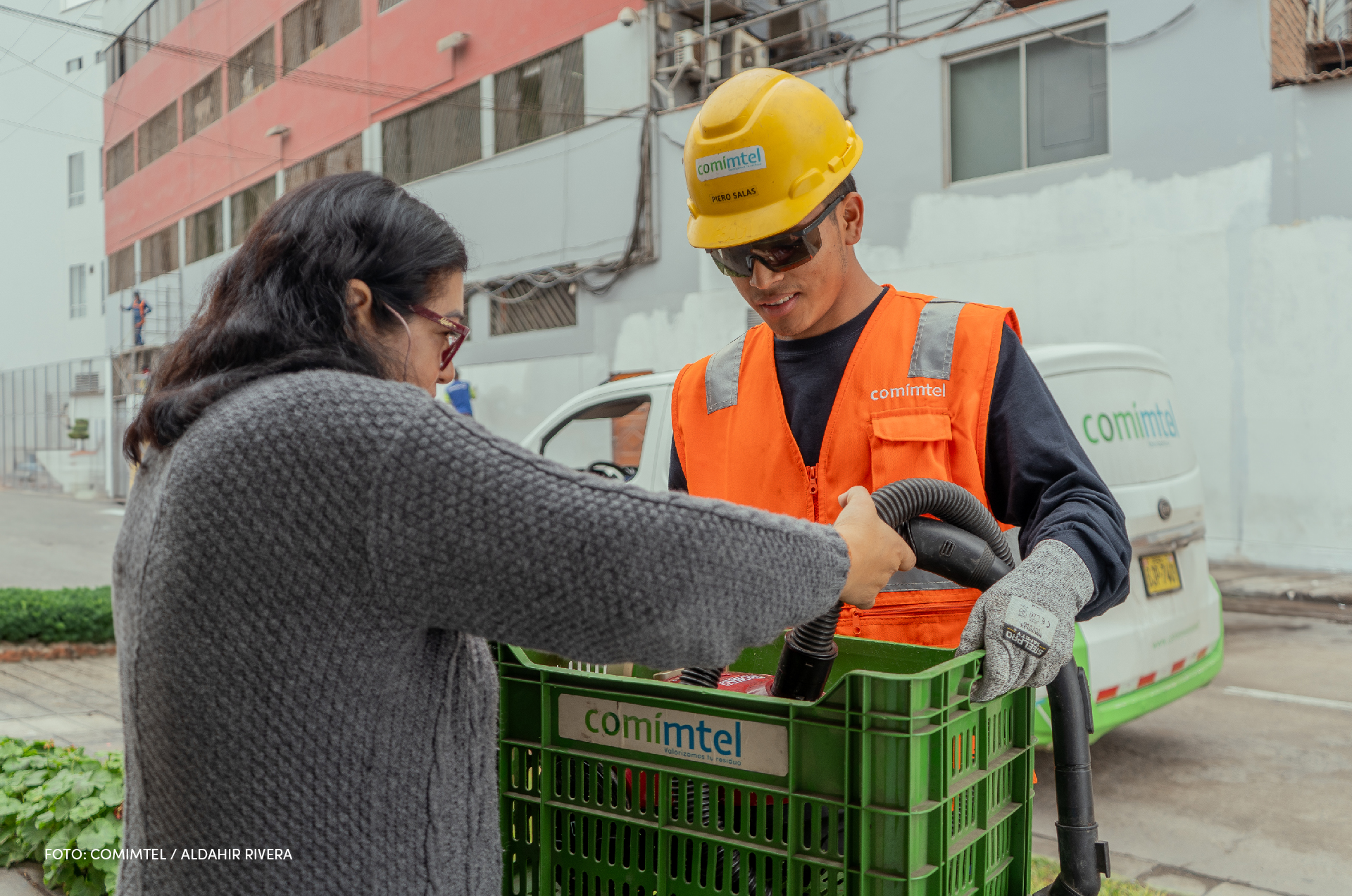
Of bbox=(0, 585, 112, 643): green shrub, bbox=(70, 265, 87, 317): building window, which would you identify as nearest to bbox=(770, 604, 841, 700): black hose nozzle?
bbox=(0, 585, 112, 643): green shrub

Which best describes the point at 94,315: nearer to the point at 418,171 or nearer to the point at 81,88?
the point at 81,88

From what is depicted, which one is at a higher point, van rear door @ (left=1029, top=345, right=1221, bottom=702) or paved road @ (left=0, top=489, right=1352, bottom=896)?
van rear door @ (left=1029, top=345, right=1221, bottom=702)

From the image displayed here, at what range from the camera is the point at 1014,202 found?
11516 mm

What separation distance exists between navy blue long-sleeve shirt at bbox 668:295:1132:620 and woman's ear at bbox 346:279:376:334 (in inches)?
38.4

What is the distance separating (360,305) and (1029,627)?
3.16 ft

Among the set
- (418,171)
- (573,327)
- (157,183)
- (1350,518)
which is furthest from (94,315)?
(1350,518)

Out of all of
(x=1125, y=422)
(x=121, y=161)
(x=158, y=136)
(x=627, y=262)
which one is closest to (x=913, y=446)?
(x=1125, y=422)

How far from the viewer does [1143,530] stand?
4398mm

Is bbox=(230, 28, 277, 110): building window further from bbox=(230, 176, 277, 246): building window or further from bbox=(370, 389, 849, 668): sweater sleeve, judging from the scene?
bbox=(370, 389, 849, 668): sweater sleeve

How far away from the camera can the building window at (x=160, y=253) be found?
28.9m

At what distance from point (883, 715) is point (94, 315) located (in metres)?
36.6

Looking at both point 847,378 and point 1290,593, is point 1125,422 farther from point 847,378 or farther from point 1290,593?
point 1290,593

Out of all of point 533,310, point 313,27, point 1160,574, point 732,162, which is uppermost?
point 313,27

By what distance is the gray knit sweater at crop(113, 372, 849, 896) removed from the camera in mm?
1084
